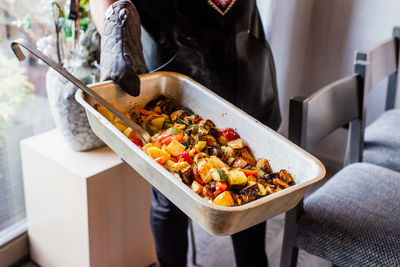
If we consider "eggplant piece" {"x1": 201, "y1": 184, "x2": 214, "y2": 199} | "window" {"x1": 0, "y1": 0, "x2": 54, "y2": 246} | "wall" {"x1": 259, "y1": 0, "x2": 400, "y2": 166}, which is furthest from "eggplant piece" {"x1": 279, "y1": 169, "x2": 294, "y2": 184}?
"wall" {"x1": 259, "y1": 0, "x2": 400, "y2": 166}

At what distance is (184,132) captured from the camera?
2.56 feet

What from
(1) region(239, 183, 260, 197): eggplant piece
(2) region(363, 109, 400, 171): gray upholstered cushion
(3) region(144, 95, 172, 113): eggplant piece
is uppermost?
(3) region(144, 95, 172, 113): eggplant piece

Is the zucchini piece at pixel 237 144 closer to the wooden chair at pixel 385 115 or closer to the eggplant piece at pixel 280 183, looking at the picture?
the eggplant piece at pixel 280 183

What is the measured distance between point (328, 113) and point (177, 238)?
1.64ft

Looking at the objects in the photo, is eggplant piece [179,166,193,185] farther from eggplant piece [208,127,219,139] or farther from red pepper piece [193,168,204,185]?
eggplant piece [208,127,219,139]

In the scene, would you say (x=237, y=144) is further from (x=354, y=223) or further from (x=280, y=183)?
(x=354, y=223)

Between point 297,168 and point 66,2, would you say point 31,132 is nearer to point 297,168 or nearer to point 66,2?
point 66,2

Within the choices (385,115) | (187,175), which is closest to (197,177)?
(187,175)

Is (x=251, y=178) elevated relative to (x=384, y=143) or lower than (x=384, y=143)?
elevated

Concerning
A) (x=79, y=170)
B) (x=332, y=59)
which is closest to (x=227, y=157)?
(x=79, y=170)

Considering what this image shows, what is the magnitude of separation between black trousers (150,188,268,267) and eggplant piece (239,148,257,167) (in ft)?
1.23

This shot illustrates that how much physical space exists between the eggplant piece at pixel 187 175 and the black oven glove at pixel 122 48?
8.7 inches

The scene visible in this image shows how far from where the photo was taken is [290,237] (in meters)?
1.06

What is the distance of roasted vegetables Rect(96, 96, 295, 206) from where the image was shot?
648 millimetres
